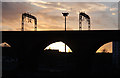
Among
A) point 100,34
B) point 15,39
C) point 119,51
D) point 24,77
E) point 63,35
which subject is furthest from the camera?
point 119,51

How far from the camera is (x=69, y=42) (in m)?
40.2

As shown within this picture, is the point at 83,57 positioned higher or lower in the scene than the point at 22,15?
lower

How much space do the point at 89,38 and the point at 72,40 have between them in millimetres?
3884

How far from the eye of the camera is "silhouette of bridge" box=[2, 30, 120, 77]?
1494 inches

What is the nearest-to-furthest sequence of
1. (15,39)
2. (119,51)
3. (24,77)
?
(24,77)
(15,39)
(119,51)

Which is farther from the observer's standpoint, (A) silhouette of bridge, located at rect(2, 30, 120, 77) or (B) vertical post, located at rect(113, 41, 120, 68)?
(B) vertical post, located at rect(113, 41, 120, 68)

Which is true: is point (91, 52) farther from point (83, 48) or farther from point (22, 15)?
point (22, 15)

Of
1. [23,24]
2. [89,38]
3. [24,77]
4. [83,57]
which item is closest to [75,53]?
[83,57]

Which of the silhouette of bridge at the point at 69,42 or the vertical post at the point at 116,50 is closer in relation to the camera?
the silhouette of bridge at the point at 69,42

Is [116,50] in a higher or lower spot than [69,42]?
lower

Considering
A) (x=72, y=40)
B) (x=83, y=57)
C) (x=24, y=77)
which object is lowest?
(x=24, y=77)

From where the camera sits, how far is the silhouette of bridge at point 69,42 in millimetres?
37938

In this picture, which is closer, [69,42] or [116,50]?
[69,42]

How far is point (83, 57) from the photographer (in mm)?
38688
